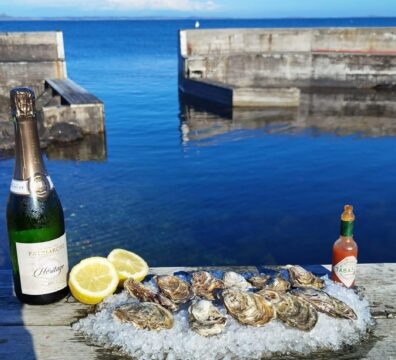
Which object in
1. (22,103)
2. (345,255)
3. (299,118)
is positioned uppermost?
(22,103)

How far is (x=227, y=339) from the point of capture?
2295 mm

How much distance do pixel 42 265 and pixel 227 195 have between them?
12582 millimetres

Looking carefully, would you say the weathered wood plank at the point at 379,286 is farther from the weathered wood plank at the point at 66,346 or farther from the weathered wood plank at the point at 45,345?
the weathered wood plank at the point at 45,345

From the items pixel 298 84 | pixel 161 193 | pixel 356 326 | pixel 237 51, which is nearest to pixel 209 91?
pixel 237 51

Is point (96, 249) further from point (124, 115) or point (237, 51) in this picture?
point (237, 51)

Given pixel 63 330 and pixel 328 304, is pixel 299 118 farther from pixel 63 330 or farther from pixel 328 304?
pixel 63 330

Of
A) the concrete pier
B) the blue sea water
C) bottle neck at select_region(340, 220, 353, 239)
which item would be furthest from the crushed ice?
the concrete pier

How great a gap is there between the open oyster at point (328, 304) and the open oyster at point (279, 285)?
12 cm

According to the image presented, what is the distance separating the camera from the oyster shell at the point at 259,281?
9.05 ft

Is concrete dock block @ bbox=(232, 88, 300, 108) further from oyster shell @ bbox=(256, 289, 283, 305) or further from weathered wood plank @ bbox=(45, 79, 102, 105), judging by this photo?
oyster shell @ bbox=(256, 289, 283, 305)

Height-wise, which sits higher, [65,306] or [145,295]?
[145,295]

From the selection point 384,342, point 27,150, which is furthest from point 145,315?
point 384,342

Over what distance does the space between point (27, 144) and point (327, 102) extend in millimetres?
31962

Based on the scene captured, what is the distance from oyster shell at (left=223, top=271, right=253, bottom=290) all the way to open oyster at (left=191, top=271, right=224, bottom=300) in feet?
0.13
